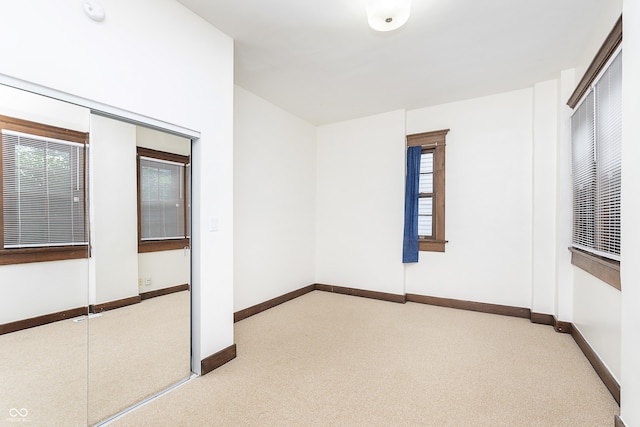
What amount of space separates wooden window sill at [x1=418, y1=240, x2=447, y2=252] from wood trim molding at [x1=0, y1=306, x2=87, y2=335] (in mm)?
3928

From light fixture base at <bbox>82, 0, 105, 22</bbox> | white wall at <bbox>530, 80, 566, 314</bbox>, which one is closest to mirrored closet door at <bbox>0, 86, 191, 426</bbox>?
light fixture base at <bbox>82, 0, 105, 22</bbox>

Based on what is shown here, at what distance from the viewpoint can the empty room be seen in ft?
5.41

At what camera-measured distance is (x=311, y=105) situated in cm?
426

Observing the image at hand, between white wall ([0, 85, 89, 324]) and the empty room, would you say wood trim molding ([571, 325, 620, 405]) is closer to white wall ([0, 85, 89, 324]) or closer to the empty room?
the empty room

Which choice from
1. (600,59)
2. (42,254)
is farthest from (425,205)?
(42,254)

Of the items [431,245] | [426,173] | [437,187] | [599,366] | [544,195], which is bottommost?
[599,366]

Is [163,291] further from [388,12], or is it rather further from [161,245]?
[388,12]

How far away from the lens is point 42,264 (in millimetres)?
1687

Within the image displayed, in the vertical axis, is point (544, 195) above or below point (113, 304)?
above

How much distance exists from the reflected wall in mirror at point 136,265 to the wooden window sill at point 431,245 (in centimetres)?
327

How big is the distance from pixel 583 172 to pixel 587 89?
76cm

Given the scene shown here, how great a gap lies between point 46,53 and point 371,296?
14.5 ft

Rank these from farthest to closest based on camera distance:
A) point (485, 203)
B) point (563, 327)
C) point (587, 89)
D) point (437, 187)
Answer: point (437, 187)
point (485, 203)
point (563, 327)
point (587, 89)

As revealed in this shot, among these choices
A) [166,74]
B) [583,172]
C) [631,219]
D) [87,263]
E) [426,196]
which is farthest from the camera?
[426,196]
